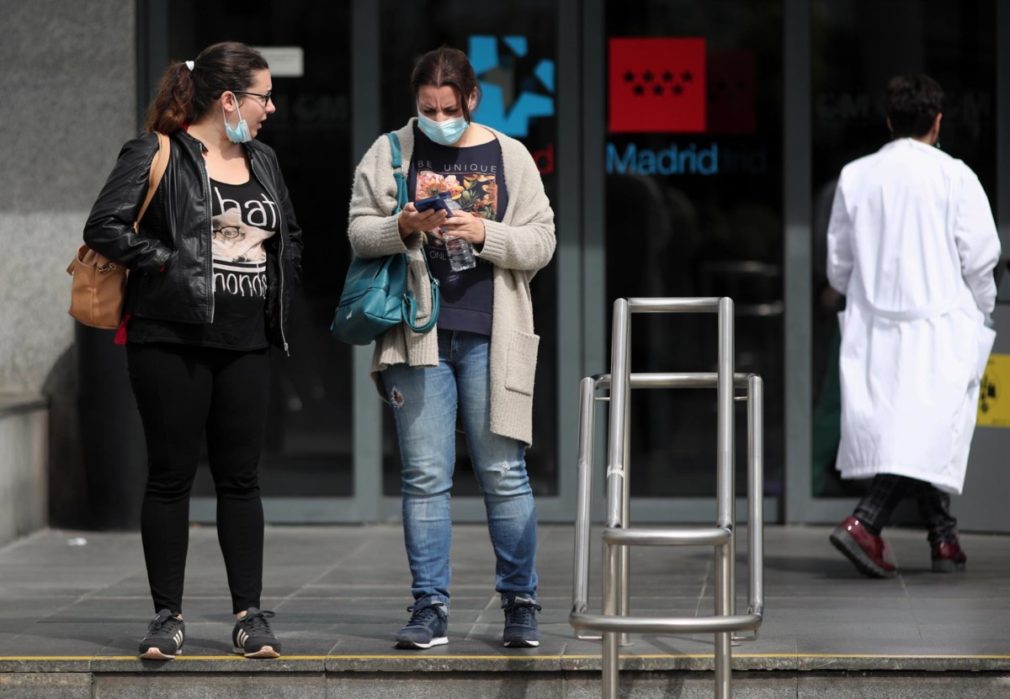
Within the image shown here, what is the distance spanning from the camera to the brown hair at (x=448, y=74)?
5.30m

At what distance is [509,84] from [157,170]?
343 cm

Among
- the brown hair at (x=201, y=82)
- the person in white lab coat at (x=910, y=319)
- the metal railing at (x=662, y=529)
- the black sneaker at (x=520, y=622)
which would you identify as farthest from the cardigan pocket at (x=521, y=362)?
the person in white lab coat at (x=910, y=319)

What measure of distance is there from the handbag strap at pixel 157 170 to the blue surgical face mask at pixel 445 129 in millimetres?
769

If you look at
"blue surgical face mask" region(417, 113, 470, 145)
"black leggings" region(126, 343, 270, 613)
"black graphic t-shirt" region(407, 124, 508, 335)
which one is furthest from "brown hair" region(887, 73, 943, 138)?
"black leggings" region(126, 343, 270, 613)

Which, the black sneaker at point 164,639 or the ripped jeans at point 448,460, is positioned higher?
the ripped jeans at point 448,460

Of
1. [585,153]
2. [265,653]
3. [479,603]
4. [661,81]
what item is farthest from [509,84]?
[265,653]

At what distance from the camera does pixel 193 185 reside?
5.28 metres

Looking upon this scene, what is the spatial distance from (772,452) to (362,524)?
6.60 ft

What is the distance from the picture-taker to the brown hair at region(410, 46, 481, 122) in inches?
209

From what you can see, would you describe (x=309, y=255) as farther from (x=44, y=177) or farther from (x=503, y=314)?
(x=503, y=314)

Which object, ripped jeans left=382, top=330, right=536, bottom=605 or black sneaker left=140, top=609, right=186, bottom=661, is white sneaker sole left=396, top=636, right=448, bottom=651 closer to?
ripped jeans left=382, top=330, right=536, bottom=605

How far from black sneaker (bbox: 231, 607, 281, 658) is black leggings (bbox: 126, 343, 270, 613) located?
0.17 feet

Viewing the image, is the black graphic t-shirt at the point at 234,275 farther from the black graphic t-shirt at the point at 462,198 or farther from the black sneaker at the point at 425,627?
the black sneaker at the point at 425,627

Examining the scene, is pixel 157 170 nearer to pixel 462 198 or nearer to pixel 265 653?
pixel 462 198
